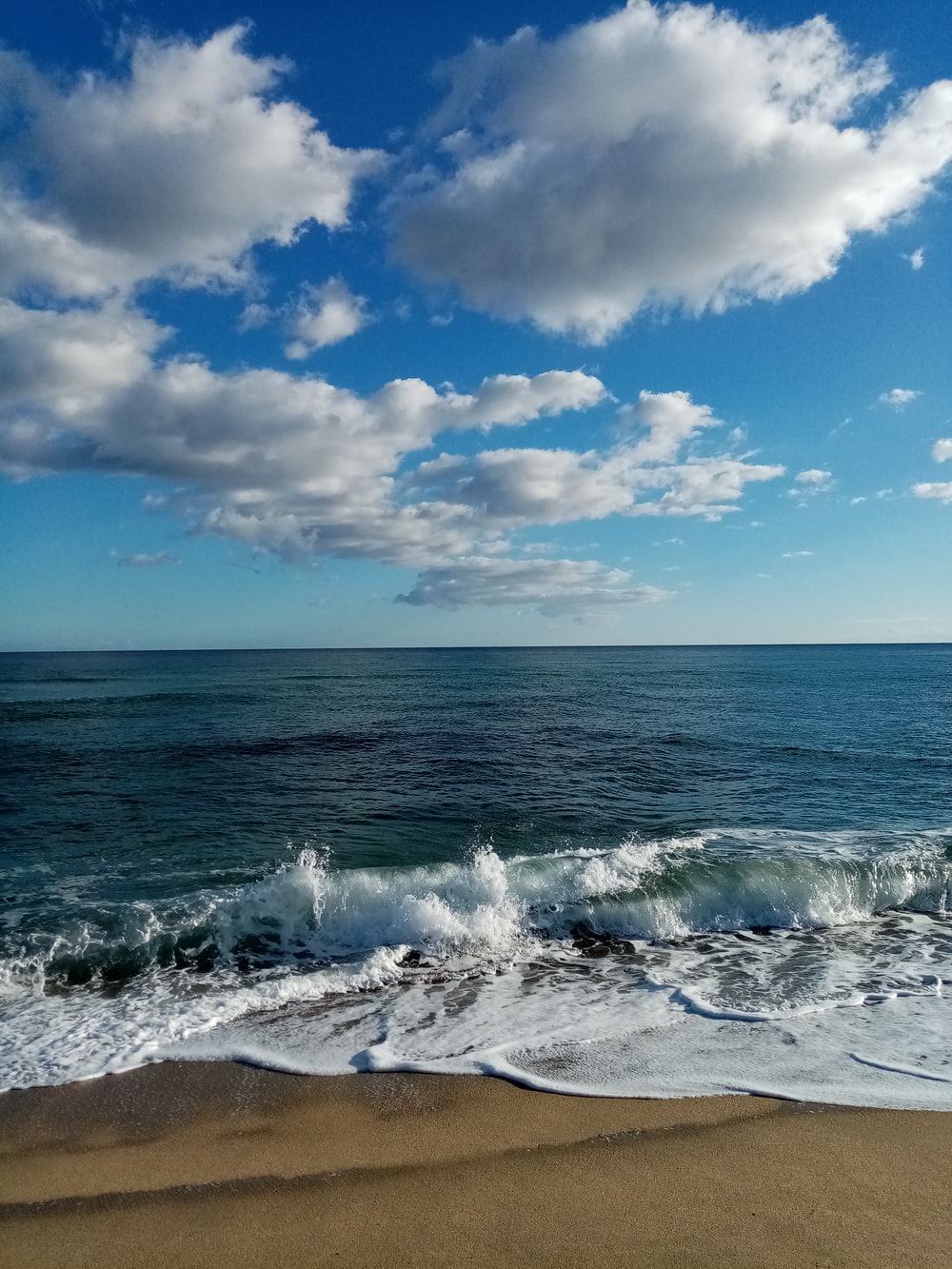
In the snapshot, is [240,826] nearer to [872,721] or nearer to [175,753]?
[175,753]

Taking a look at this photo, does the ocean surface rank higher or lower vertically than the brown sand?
lower

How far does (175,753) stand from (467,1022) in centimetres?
1948

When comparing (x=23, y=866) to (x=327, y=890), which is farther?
(x=23, y=866)

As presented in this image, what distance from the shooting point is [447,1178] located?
517cm

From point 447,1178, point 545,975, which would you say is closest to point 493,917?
point 545,975

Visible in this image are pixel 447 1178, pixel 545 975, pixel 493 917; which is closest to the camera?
pixel 447 1178

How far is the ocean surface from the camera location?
23.4ft

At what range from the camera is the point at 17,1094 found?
6383 millimetres

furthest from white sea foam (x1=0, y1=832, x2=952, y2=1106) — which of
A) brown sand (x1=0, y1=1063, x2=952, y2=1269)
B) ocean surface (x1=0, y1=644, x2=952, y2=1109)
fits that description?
brown sand (x1=0, y1=1063, x2=952, y2=1269)

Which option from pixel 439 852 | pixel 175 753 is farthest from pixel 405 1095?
pixel 175 753

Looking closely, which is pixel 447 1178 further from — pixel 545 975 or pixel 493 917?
pixel 493 917

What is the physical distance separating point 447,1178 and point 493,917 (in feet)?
18.6

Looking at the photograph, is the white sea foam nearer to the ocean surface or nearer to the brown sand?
the ocean surface

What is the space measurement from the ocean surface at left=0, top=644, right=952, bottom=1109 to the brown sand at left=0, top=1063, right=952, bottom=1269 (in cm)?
51
